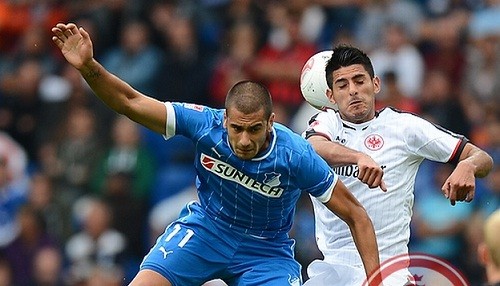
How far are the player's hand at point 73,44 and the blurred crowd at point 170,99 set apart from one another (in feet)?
18.7

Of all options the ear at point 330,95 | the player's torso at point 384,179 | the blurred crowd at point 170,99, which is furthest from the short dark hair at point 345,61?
the blurred crowd at point 170,99

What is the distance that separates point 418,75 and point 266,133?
6420 millimetres

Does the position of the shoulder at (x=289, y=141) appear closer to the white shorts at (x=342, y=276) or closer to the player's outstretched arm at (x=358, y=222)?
the player's outstretched arm at (x=358, y=222)

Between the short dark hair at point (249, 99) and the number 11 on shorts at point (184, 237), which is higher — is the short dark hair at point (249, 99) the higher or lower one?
the higher one

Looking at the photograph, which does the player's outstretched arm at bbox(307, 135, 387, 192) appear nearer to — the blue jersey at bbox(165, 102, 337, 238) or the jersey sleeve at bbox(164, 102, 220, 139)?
the blue jersey at bbox(165, 102, 337, 238)

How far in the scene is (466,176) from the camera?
7.68m

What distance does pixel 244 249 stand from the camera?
8.26m

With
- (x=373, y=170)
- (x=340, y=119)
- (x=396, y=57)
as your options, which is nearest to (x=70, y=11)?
(x=396, y=57)

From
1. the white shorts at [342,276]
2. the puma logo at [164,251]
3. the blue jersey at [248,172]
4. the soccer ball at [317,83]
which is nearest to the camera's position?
the blue jersey at [248,172]

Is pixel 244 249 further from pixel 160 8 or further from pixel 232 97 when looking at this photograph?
pixel 160 8

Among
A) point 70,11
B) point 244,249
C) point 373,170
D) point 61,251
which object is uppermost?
point 70,11

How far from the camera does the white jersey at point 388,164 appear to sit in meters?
8.34

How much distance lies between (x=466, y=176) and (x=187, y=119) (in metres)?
1.72

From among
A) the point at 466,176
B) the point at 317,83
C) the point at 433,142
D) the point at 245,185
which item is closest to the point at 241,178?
the point at 245,185
